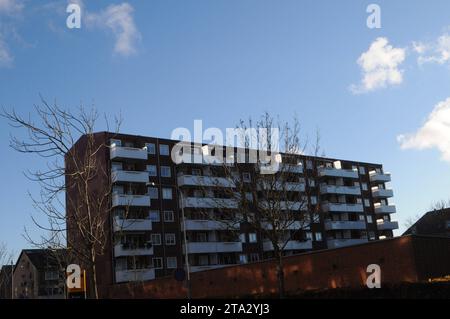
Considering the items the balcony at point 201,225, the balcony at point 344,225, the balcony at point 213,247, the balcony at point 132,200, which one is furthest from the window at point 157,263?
the balcony at point 344,225

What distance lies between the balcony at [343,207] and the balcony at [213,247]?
17.1m

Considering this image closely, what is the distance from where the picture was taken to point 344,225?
242 ft

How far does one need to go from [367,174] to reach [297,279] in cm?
5736

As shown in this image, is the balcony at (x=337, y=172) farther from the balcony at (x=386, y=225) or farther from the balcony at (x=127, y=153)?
the balcony at (x=127, y=153)

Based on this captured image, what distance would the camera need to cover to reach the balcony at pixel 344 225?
72.6 m

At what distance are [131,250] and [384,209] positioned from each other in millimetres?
44889

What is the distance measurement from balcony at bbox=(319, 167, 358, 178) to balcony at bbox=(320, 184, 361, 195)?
1745 mm

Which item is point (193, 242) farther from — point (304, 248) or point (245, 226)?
point (304, 248)

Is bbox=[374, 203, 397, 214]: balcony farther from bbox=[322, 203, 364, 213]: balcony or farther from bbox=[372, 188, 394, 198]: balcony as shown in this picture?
bbox=[322, 203, 364, 213]: balcony

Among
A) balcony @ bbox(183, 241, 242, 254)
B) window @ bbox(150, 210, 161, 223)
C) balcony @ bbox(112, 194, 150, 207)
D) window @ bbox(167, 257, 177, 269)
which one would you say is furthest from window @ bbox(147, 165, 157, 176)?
window @ bbox(167, 257, 177, 269)

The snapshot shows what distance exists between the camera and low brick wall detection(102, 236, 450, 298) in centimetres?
2530

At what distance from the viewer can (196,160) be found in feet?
206
